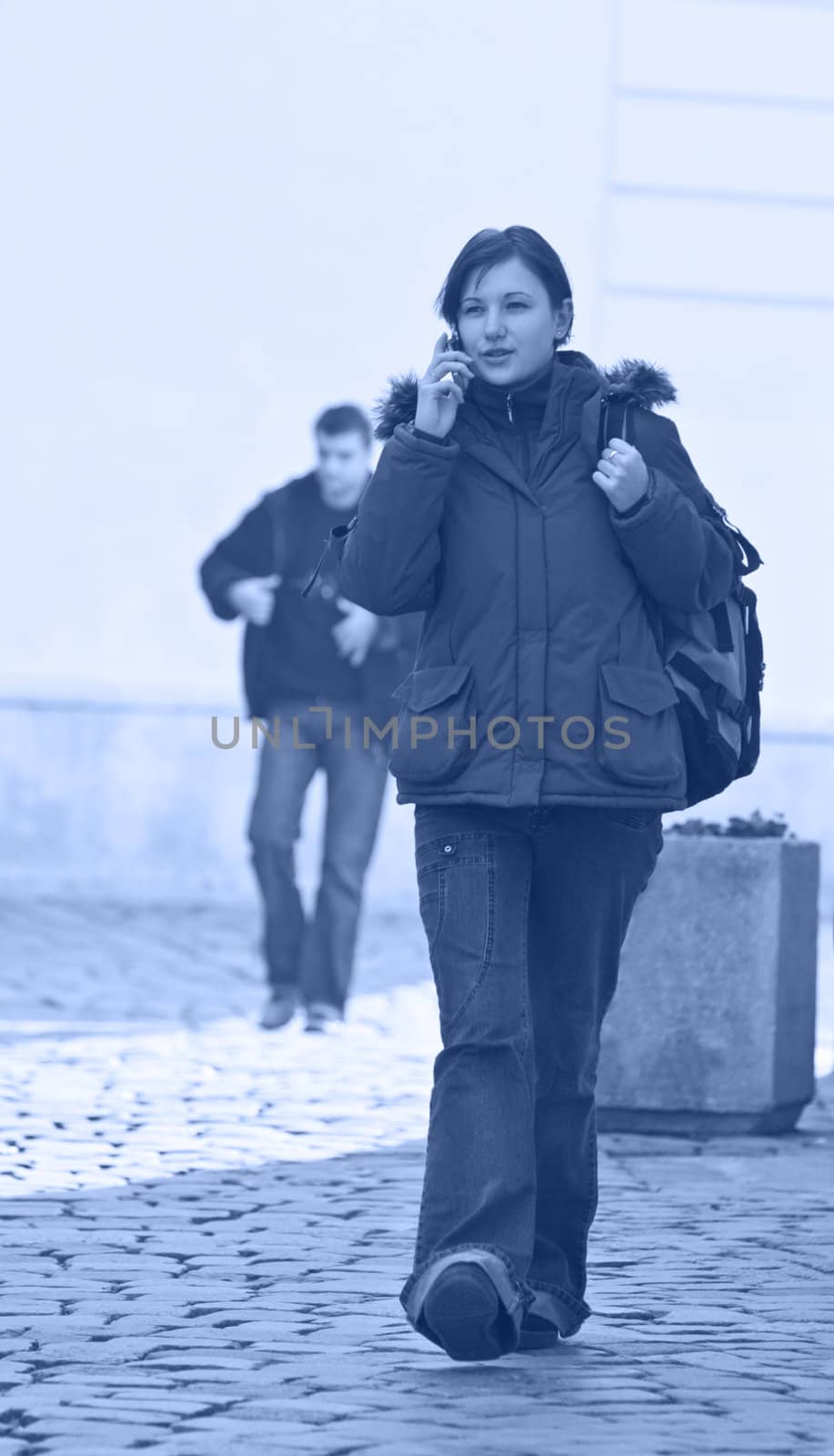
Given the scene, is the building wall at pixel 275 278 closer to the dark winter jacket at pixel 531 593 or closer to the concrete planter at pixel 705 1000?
the concrete planter at pixel 705 1000

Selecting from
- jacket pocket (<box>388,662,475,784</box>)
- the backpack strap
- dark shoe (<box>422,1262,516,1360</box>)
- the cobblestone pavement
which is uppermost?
the backpack strap

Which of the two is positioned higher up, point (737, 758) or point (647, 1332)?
point (737, 758)

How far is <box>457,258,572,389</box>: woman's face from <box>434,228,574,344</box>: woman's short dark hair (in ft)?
0.04

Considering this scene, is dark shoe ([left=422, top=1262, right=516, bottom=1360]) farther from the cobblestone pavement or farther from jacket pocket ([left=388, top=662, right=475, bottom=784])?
jacket pocket ([left=388, top=662, right=475, bottom=784])

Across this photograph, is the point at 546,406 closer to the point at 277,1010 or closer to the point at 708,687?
the point at 708,687

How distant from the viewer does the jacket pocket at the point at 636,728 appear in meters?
4.37

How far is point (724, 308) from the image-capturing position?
47.8 ft

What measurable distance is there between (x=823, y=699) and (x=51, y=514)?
4.09 m

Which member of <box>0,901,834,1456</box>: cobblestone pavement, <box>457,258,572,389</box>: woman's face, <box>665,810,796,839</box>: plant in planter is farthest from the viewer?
<box>665,810,796,839</box>: plant in planter

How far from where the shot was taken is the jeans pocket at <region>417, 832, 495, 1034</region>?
14.4ft

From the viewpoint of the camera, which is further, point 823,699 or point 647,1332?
point 823,699

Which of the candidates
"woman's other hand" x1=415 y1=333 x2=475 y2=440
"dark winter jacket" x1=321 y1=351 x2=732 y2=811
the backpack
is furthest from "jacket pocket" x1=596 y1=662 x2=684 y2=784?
"woman's other hand" x1=415 y1=333 x2=475 y2=440

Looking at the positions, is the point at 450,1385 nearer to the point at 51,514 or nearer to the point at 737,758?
the point at 737,758

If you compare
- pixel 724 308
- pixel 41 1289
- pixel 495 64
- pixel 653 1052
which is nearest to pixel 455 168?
pixel 495 64
